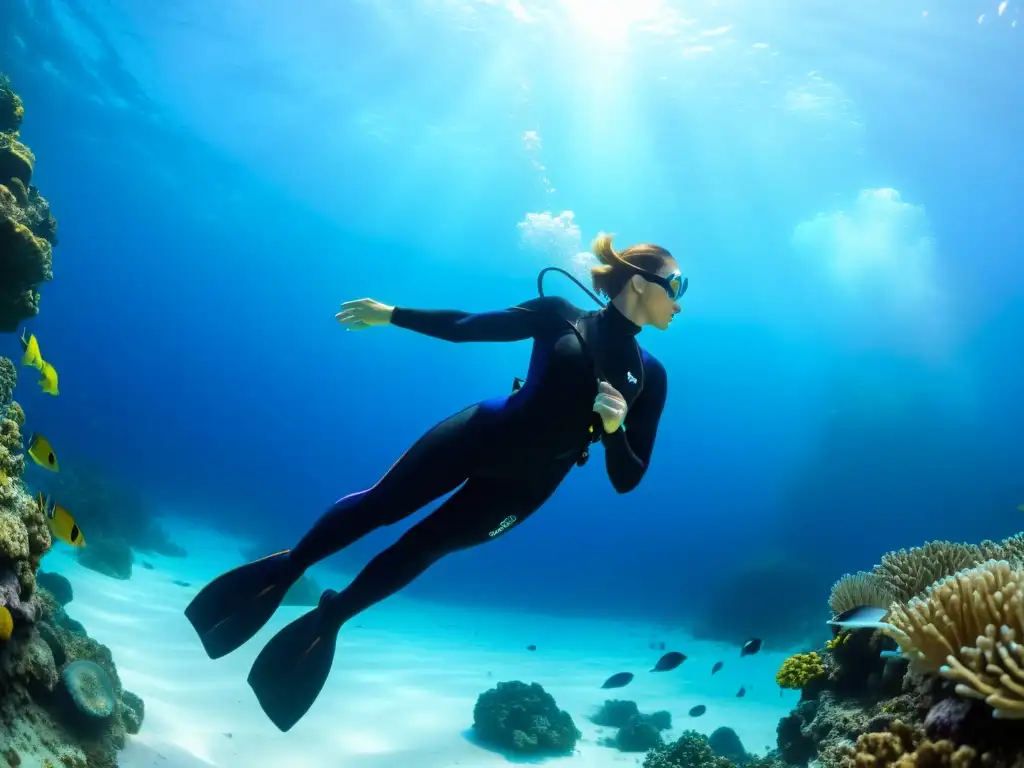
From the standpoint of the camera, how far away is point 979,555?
4.43 metres

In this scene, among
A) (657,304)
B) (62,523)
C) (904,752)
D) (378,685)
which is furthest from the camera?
(378,685)

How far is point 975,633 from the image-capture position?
102 inches

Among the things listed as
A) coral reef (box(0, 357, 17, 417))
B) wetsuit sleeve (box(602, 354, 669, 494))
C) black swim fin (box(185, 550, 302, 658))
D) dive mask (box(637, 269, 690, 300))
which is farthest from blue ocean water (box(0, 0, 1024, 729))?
black swim fin (box(185, 550, 302, 658))

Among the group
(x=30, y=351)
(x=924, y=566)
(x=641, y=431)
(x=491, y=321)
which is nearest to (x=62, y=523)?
(x=30, y=351)

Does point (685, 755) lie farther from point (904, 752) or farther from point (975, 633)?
point (975, 633)

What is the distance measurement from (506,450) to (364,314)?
1.47 metres

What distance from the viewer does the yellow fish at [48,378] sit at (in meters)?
6.06

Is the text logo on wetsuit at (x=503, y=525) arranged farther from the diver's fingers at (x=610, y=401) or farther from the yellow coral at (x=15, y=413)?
the yellow coral at (x=15, y=413)

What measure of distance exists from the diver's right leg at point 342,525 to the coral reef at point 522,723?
6695 mm

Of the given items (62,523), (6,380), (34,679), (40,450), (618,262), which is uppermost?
(6,380)

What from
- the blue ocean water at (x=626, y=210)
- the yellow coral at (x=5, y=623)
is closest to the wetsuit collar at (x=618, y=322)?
the yellow coral at (x=5, y=623)

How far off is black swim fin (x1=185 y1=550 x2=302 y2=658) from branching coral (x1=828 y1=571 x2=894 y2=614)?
434 cm

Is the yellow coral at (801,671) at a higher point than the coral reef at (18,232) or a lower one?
lower

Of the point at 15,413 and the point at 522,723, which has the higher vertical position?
the point at 15,413
